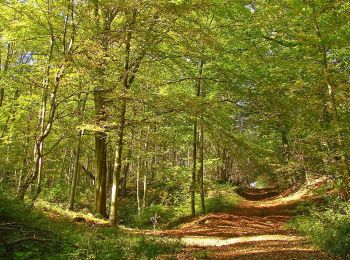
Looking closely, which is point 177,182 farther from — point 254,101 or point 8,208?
point 8,208

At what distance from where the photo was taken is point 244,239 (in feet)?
38.3

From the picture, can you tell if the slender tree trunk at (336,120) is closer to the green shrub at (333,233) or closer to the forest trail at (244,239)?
the green shrub at (333,233)

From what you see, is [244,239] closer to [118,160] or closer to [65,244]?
[118,160]

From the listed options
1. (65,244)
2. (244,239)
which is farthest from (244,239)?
(65,244)

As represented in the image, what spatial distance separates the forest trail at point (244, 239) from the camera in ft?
27.5

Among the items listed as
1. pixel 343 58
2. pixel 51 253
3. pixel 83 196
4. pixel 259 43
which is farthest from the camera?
pixel 83 196

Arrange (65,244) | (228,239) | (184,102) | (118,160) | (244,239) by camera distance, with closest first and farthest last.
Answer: (65,244) < (244,239) < (228,239) < (184,102) < (118,160)

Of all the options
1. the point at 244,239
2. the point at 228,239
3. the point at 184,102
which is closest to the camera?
the point at 244,239

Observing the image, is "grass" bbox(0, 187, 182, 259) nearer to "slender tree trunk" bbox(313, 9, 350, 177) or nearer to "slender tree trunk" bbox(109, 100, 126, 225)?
"slender tree trunk" bbox(109, 100, 126, 225)

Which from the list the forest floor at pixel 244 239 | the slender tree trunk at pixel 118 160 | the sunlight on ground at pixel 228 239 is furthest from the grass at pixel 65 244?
the slender tree trunk at pixel 118 160

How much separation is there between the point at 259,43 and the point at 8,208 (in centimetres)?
1461

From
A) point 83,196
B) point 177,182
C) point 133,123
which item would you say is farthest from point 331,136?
A: point 83,196

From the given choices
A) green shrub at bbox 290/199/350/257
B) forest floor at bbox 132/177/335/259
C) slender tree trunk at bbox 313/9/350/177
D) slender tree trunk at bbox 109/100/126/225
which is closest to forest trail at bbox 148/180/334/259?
forest floor at bbox 132/177/335/259

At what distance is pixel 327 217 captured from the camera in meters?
10.1
